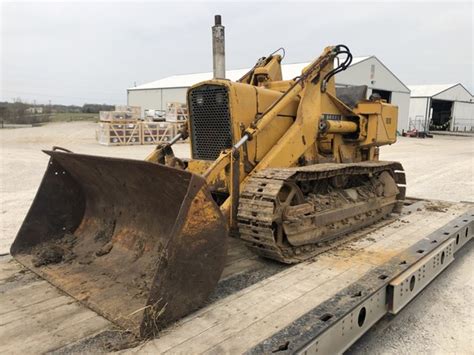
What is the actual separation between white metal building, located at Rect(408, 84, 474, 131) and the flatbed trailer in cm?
4519

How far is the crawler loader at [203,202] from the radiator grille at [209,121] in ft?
0.05

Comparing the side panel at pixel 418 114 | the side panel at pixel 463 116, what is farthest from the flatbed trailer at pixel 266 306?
the side panel at pixel 463 116

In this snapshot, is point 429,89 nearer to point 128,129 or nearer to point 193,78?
point 193,78

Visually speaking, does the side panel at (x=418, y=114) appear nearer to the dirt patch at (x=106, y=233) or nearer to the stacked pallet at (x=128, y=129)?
the stacked pallet at (x=128, y=129)

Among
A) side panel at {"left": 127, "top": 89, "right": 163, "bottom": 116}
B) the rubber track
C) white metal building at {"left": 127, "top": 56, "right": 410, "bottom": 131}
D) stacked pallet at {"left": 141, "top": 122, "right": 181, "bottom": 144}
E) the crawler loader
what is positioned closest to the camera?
the crawler loader

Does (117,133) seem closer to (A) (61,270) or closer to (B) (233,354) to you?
(A) (61,270)

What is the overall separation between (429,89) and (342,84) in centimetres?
2462

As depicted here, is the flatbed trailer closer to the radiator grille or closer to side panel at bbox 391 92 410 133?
the radiator grille

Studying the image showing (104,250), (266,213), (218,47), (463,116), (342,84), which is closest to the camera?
(266,213)

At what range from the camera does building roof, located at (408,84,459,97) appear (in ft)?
160

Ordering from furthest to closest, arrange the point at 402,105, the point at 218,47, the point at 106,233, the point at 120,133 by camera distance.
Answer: the point at 402,105 < the point at 120,133 < the point at 218,47 < the point at 106,233

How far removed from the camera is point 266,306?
3.33 m

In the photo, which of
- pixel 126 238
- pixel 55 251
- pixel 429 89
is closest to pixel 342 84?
pixel 429 89

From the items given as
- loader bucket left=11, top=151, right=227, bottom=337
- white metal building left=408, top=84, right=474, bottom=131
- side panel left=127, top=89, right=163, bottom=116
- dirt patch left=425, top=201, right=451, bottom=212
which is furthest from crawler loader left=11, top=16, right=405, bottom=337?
white metal building left=408, top=84, right=474, bottom=131
